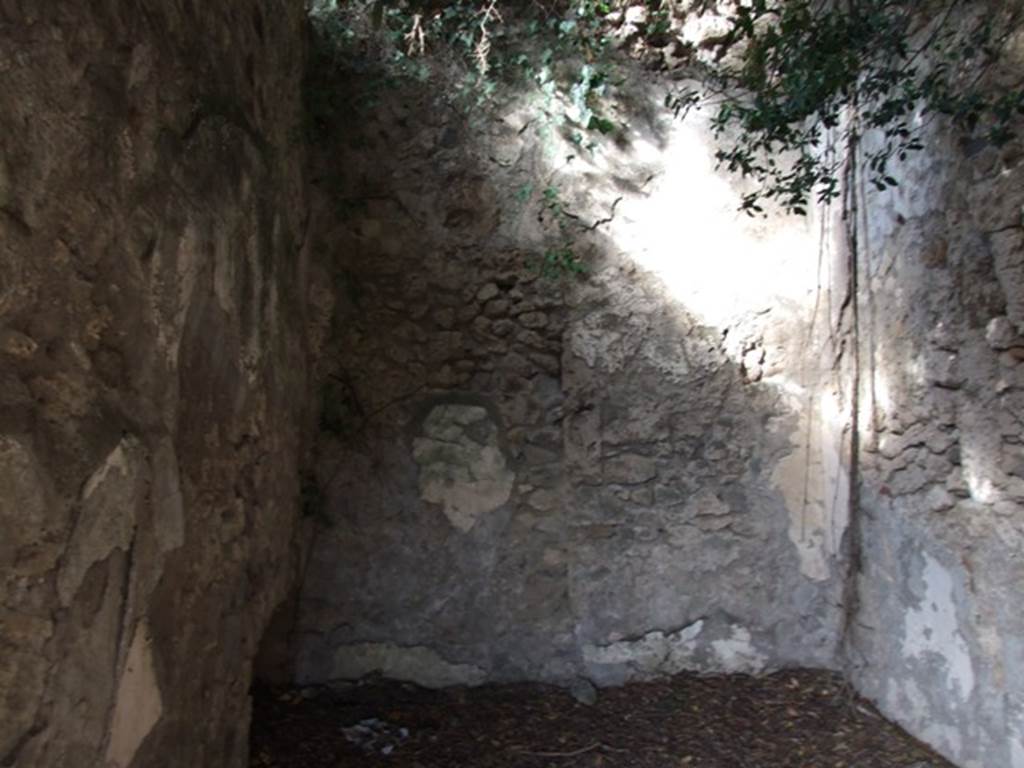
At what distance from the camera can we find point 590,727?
8.97 ft

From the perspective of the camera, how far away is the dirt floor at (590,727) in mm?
2500

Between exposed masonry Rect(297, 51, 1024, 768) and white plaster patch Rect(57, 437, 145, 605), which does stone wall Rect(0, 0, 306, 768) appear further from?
exposed masonry Rect(297, 51, 1024, 768)

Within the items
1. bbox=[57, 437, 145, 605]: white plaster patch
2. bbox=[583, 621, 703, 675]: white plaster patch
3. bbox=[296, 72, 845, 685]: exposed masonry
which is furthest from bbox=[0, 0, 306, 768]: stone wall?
bbox=[583, 621, 703, 675]: white plaster patch

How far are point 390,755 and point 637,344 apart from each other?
6.14 feet

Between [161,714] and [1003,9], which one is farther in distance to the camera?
[1003,9]

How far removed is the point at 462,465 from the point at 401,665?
86 centimetres

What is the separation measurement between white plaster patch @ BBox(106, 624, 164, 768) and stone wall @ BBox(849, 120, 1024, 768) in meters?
2.32

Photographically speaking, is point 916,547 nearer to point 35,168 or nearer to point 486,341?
point 486,341

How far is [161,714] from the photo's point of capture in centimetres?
150

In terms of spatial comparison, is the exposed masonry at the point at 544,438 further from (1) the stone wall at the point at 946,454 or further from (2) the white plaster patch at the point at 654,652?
(1) the stone wall at the point at 946,454

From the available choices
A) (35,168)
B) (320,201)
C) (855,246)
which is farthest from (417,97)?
(35,168)

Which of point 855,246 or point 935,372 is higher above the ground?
point 855,246

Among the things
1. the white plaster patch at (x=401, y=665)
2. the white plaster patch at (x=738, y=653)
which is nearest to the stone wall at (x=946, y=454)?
the white plaster patch at (x=738, y=653)

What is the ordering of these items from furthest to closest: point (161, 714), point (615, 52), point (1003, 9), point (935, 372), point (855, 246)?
point (615, 52)
point (855, 246)
point (935, 372)
point (1003, 9)
point (161, 714)
